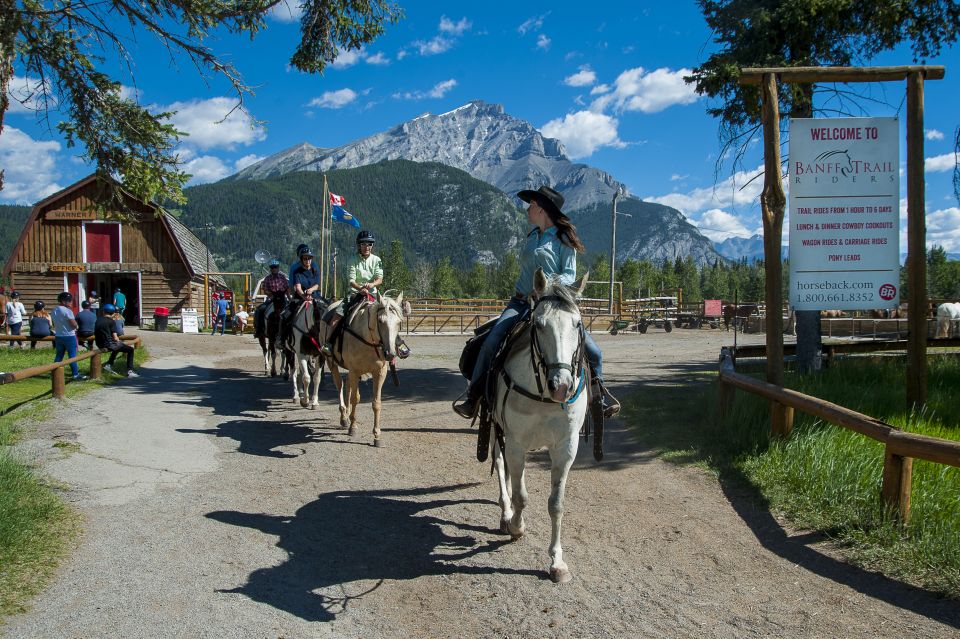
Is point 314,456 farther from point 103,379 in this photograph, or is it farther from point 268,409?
point 103,379

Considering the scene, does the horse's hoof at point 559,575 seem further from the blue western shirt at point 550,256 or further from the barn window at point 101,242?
the barn window at point 101,242

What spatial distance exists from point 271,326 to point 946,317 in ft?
74.0

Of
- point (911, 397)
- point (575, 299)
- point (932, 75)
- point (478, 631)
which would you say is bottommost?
point (478, 631)

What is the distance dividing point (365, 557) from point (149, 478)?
3.63m

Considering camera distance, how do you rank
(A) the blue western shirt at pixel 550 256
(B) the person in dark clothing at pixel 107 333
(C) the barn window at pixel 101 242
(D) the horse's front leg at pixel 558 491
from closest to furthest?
1. (D) the horse's front leg at pixel 558 491
2. (A) the blue western shirt at pixel 550 256
3. (B) the person in dark clothing at pixel 107 333
4. (C) the barn window at pixel 101 242

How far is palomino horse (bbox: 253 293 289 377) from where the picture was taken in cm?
1473

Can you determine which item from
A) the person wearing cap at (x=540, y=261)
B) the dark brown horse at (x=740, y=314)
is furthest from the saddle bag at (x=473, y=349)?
the dark brown horse at (x=740, y=314)

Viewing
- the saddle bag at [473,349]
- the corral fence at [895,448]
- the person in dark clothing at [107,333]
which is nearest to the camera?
the corral fence at [895,448]

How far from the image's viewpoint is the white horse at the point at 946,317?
21.5 metres

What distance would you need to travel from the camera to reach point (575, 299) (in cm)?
484

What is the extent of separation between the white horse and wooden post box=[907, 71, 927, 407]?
56.6 ft

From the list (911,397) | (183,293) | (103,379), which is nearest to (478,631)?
(911,397)

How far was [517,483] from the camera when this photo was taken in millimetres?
5316

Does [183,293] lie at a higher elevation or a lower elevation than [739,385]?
higher
